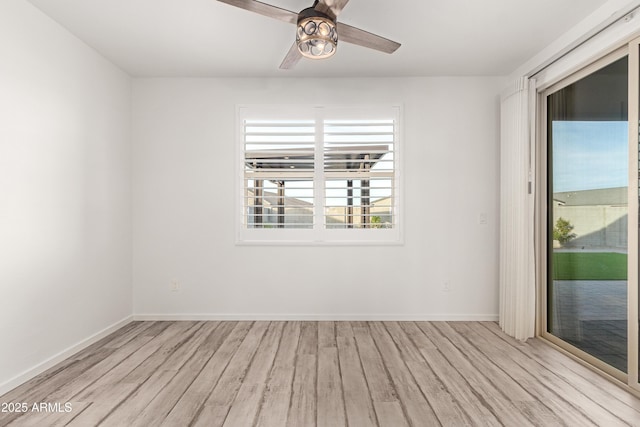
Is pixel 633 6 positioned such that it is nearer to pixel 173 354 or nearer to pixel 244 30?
pixel 244 30

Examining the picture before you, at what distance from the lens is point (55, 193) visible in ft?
9.32

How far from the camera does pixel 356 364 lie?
9.20ft

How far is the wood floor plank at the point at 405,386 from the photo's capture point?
6.83ft

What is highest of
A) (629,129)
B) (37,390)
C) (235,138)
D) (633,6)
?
(633,6)

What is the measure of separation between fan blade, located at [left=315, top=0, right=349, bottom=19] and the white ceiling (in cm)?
54

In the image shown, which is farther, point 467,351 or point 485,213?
point 485,213

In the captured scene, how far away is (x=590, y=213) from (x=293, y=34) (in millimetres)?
2892

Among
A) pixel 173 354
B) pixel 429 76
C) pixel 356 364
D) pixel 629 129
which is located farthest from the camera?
pixel 429 76

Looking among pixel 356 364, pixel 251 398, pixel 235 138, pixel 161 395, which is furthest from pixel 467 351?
pixel 235 138

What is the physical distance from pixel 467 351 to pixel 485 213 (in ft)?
5.26

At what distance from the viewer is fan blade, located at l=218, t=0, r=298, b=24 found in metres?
2.02

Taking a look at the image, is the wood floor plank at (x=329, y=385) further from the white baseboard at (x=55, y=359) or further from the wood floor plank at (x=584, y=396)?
the white baseboard at (x=55, y=359)

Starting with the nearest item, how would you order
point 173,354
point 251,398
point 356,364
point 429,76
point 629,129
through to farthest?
point 251,398 → point 629,129 → point 356,364 → point 173,354 → point 429,76

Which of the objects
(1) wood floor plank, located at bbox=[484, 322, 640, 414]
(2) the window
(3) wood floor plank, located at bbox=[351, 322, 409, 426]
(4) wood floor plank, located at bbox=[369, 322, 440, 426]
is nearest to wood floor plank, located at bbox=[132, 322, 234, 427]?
(2) the window
